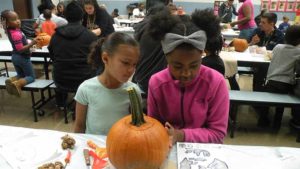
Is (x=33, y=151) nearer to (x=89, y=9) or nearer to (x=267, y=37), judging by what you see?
(x=89, y=9)

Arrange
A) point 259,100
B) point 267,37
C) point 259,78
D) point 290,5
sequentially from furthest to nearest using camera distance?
point 290,5
point 267,37
point 259,78
point 259,100

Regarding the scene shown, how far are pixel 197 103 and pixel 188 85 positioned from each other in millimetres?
97

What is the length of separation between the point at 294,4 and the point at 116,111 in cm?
784

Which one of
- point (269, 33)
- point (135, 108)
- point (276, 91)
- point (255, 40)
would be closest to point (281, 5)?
point (255, 40)

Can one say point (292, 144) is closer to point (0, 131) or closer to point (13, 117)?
point (0, 131)

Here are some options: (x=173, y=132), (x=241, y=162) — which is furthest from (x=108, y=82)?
(x=241, y=162)

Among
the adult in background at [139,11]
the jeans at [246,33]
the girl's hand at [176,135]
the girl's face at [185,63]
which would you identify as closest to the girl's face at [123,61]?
the girl's face at [185,63]

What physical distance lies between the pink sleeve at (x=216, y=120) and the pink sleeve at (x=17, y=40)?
2761 millimetres

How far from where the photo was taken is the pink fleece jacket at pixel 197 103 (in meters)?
1.26

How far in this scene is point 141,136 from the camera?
991 millimetres

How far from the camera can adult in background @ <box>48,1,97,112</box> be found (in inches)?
116

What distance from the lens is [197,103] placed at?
1.29 m

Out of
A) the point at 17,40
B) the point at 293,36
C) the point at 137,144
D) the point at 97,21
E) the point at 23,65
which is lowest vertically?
the point at 23,65

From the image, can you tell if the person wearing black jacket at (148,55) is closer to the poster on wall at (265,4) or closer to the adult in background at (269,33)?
the adult in background at (269,33)
